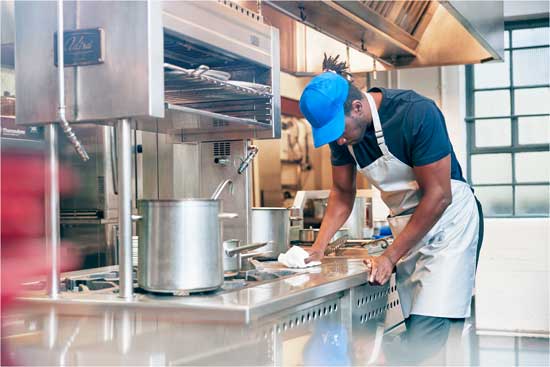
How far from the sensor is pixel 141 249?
1.64m

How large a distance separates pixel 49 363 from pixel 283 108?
14.1 ft

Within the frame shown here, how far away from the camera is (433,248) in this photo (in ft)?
7.77

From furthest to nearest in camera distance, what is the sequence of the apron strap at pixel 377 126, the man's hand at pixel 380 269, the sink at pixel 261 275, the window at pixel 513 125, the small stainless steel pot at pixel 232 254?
the window at pixel 513 125 < the apron strap at pixel 377 126 < the man's hand at pixel 380 269 < the sink at pixel 261 275 < the small stainless steel pot at pixel 232 254

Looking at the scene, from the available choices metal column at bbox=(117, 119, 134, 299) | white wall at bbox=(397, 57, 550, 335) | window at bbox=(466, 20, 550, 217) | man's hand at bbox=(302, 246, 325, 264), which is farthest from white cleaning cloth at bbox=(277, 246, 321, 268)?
window at bbox=(466, 20, 550, 217)

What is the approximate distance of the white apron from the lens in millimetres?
2305

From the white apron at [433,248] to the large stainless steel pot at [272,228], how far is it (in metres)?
0.35

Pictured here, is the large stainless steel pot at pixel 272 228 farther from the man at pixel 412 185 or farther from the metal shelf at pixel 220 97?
the metal shelf at pixel 220 97

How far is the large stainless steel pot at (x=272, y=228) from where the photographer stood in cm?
249

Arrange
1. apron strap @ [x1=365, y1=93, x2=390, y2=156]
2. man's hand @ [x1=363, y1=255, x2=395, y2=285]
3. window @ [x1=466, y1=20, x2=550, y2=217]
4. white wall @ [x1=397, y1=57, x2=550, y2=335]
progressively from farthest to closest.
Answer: window @ [x1=466, y1=20, x2=550, y2=217], white wall @ [x1=397, y1=57, x2=550, y2=335], apron strap @ [x1=365, y1=93, x2=390, y2=156], man's hand @ [x1=363, y1=255, x2=395, y2=285]

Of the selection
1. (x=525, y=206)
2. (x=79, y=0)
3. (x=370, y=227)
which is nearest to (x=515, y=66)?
(x=525, y=206)

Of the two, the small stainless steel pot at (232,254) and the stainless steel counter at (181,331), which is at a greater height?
the small stainless steel pot at (232,254)

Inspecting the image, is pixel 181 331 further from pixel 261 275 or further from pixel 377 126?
pixel 377 126

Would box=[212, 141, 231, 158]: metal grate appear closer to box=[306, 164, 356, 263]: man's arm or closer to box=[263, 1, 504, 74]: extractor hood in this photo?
box=[306, 164, 356, 263]: man's arm

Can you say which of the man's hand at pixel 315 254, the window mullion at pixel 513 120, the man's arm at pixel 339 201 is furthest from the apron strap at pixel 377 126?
the window mullion at pixel 513 120
